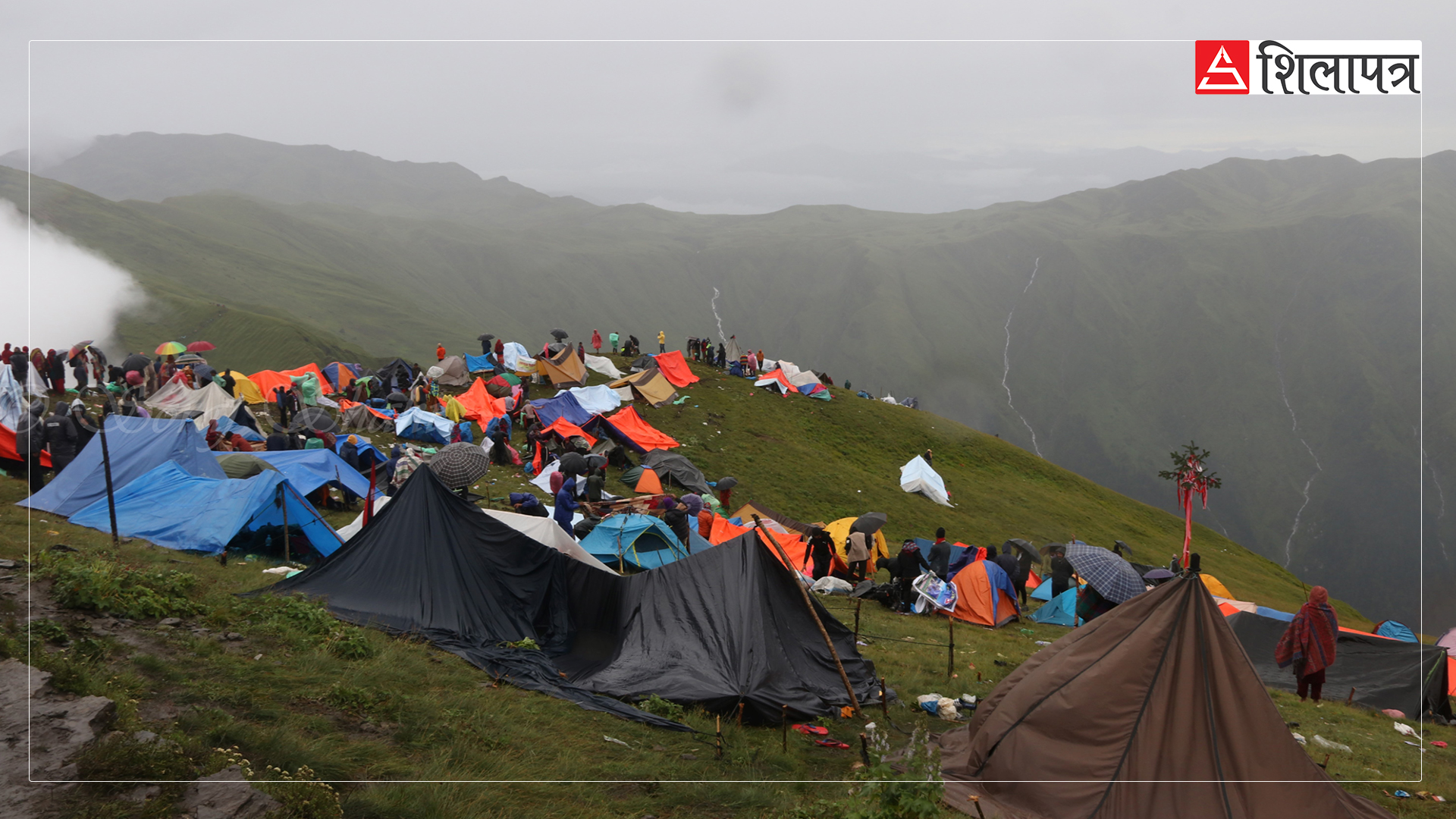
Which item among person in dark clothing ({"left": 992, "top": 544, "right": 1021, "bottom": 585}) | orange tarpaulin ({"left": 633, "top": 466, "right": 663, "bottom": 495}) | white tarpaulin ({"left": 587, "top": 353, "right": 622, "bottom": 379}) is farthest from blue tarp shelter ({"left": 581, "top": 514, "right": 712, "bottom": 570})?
white tarpaulin ({"left": 587, "top": 353, "right": 622, "bottom": 379})

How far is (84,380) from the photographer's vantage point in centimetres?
3058

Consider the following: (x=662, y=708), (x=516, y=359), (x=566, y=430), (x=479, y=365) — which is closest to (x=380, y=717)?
(x=662, y=708)

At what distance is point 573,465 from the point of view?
26469 millimetres

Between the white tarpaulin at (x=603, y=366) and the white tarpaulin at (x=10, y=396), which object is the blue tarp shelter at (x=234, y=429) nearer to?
the white tarpaulin at (x=10, y=396)

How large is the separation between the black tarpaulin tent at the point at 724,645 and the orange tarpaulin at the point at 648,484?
17.0m

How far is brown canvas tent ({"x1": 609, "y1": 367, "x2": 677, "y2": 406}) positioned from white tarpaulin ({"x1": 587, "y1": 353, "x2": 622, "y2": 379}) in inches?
68.9

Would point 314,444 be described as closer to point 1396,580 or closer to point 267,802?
point 267,802

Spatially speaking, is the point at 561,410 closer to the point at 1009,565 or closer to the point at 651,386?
the point at 651,386

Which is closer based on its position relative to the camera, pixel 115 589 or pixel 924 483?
pixel 115 589

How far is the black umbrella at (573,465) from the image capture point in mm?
26234

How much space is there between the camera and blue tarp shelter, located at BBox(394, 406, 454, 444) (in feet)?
107

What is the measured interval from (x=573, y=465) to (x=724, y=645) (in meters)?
15.3

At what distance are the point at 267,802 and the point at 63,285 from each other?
90.5 metres

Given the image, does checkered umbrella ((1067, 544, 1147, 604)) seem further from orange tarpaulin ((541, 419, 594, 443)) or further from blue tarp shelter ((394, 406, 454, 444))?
blue tarp shelter ((394, 406, 454, 444))
